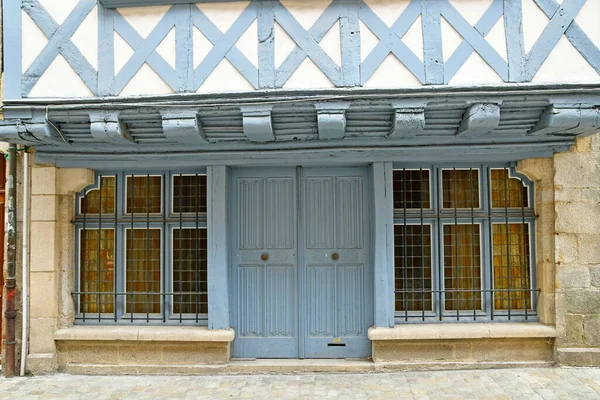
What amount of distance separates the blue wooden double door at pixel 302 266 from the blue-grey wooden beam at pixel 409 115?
999mm

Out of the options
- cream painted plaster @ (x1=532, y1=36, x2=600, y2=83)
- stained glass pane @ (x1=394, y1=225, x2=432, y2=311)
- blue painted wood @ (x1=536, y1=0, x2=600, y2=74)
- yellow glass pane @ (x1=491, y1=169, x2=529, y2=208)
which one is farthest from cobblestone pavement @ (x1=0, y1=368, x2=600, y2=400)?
blue painted wood @ (x1=536, y1=0, x2=600, y2=74)

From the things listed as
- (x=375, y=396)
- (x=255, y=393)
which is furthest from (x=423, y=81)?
(x=255, y=393)

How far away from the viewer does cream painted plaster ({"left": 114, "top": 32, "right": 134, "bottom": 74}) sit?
434 cm

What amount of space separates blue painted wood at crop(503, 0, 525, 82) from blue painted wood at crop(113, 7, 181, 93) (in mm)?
3225

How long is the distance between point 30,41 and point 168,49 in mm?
1421

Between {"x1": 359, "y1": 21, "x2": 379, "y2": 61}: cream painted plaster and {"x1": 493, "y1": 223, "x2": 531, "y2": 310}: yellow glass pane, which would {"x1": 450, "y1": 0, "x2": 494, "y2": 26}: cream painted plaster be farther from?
{"x1": 493, "y1": 223, "x2": 531, "y2": 310}: yellow glass pane

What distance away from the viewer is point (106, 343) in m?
4.91

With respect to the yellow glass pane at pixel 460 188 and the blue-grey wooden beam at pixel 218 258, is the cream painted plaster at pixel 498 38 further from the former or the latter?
the blue-grey wooden beam at pixel 218 258

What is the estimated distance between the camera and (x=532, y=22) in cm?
417

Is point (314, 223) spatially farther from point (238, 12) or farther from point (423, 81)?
point (238, 12)

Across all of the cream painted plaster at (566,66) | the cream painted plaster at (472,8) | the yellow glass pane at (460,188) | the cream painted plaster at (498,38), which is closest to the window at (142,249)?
the yellow glass pane at (460,188)

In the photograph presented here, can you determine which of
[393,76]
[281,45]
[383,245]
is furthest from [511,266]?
[281,45]

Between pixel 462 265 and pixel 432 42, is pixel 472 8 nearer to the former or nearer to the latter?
pixel 432 42

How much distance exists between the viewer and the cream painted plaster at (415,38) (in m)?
4.20
